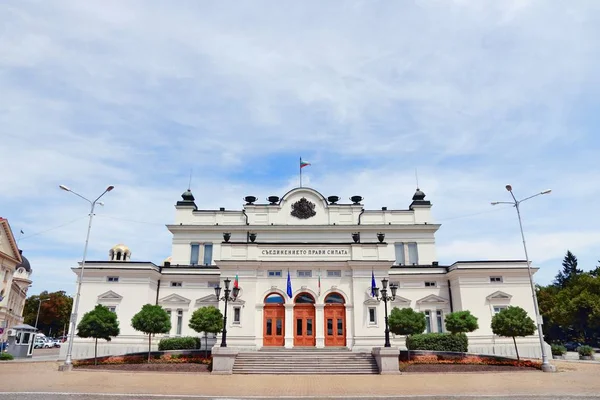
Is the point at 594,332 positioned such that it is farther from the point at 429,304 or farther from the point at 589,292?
the point at 429,304

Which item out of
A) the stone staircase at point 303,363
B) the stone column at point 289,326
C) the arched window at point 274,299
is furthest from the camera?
the arched window at point 274,299

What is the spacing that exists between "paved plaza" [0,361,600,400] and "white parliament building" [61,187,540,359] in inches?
359

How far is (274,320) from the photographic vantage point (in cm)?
3253

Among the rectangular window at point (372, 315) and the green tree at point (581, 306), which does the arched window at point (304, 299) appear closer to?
the rectangular window at point (372, 315)

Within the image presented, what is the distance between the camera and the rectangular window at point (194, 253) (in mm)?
43578

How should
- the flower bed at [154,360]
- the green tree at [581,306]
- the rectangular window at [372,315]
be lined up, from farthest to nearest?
the green tree at [581,306] → the rectangular window at [372,315] → the flower bed at [154,360]

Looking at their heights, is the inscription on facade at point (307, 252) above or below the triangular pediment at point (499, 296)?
above

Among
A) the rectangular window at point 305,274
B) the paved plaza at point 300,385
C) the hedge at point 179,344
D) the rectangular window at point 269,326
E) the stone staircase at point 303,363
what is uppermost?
the rectangular window at point 305,274

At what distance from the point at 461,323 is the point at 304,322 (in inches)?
458

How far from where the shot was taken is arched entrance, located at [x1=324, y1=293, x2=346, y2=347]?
3225cm

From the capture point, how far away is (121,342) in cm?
3572

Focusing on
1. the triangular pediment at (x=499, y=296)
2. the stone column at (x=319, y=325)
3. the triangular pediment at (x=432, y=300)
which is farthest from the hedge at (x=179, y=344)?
the triangular pediment at (x=499, y=296)

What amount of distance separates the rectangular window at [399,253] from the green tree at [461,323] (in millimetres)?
12522

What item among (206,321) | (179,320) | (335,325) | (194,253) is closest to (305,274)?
(335,325)
